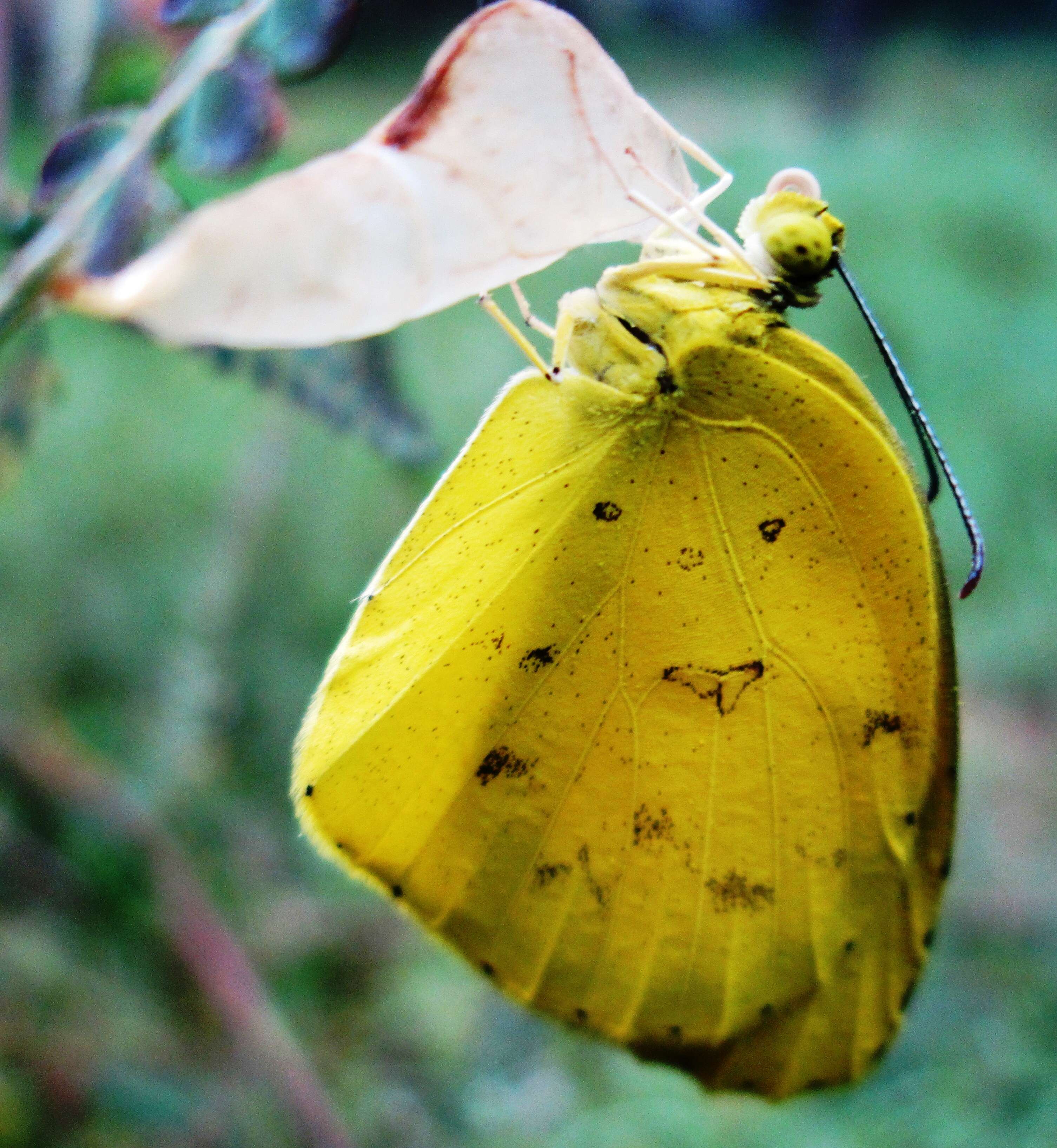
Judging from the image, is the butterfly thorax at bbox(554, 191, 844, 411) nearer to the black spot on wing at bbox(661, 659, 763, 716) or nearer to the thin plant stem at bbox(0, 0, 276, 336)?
the black spot on wing at bbox(661, 659, 763, 716)

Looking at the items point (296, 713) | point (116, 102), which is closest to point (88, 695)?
point (296, 713)

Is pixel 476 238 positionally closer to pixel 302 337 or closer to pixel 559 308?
pixel 302 337

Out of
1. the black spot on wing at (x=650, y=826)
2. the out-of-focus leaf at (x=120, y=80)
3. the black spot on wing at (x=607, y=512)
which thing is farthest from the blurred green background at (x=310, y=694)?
the black spot on wing at (x=650, y=826)

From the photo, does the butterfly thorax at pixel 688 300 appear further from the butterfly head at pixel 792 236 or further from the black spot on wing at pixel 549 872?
the black spot on wing at pixel 549 872

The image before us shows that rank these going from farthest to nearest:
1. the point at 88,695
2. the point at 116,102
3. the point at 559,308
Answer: the point at 88,695 → the point at 559,308 → the point at 116,102

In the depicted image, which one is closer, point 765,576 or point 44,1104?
point 765,576

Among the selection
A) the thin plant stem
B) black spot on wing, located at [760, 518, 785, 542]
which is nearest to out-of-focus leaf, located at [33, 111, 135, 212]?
the thin plant stem
